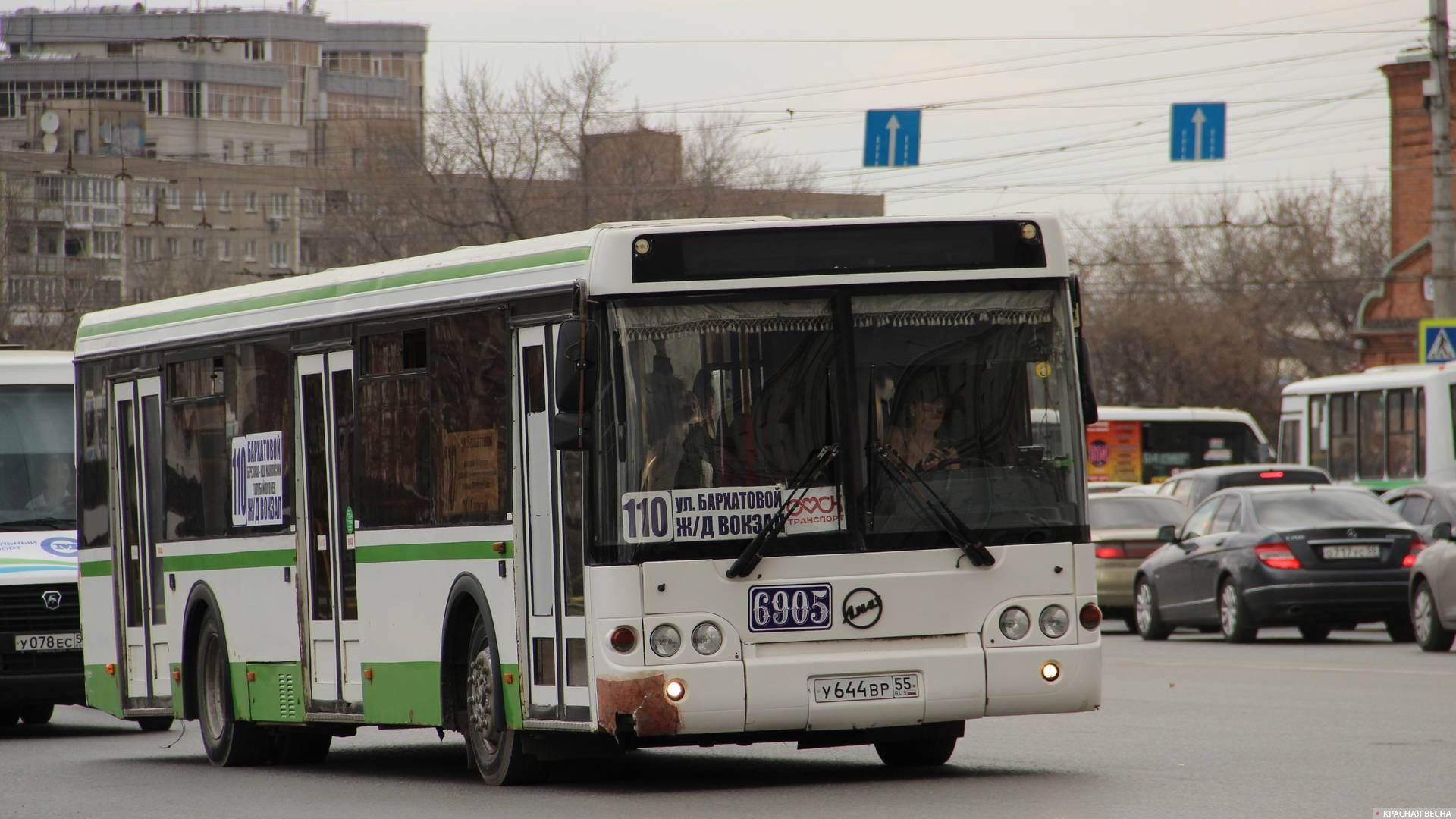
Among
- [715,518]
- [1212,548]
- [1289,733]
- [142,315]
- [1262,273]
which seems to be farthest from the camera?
[1262,273]

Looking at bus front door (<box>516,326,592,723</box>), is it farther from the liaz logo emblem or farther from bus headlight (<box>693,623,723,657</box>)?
the liaz logo emblem

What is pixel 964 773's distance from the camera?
39.8 feet

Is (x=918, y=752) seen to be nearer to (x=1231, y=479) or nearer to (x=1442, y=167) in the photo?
(x=1231, y=479)

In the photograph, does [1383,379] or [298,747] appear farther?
[1383,379]

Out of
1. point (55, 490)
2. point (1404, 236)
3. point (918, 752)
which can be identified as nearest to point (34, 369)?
point (55, 490)

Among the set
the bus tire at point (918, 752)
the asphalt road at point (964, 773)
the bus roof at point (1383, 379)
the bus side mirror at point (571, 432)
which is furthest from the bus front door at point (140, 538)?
the bus roof at point (1383, 379)

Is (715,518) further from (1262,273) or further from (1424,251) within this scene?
(1262,273)

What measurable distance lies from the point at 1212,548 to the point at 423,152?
1523 inches

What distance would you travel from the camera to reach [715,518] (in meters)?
11.0

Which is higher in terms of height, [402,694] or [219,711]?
[402,694]

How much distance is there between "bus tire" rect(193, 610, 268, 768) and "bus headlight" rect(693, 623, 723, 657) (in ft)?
15.9

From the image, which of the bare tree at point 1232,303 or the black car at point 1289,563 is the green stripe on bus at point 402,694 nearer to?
the black car at point 1289,563

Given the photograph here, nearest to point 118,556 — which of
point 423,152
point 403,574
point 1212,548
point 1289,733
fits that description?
point 403,574

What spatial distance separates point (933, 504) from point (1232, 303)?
7089cm
